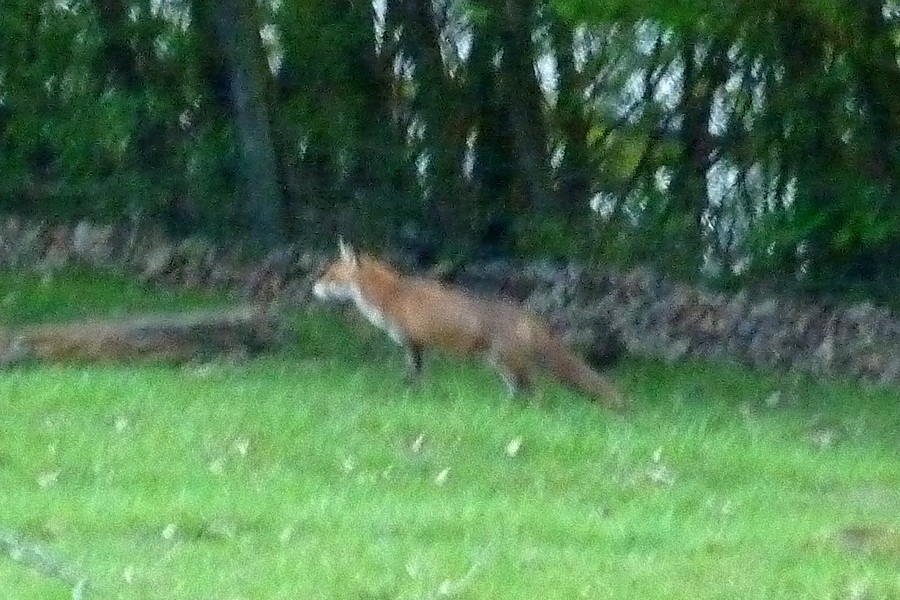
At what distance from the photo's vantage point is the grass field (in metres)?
6.13

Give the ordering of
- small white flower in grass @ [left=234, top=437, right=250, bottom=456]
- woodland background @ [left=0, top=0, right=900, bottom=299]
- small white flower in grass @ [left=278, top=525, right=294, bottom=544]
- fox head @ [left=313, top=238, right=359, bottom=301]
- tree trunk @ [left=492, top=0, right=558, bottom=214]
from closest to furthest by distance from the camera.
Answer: small white flower in grass @ [left=278, top=525, right=294, bottom=544] → small white flower in grass @ [left=234, top=437, right=250, bottom=456] → fox head @ [left=313, top=238, right=359, bottom=301] → woodland background @ [left=0, top=0, right=900, bottom=299] → tree trunk @ [left=492, top=0, right=558, bottom=214]

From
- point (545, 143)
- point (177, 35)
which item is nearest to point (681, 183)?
point (545, 143)

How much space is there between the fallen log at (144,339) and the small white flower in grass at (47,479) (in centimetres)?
266

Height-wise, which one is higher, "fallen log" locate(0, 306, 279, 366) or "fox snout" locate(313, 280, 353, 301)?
"fox snout" locate(313, 280, 353, 301)

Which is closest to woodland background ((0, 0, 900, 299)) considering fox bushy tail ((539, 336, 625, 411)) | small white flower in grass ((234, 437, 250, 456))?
fox bushy tail ((539, 336, 625, 411))

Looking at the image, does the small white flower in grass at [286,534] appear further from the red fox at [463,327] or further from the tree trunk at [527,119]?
the tree trunk at [527,119]

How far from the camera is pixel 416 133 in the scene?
47.7 ft

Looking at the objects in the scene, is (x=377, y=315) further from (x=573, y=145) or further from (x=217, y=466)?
(x=573, y=145)

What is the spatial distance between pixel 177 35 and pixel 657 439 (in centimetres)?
706

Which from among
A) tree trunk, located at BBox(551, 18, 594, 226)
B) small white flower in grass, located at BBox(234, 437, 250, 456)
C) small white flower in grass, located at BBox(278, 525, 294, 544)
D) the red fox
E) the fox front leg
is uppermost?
tree trunk, located at BBox(551, 18, 594, 226)

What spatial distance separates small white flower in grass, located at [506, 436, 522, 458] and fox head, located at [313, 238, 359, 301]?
2638 mm

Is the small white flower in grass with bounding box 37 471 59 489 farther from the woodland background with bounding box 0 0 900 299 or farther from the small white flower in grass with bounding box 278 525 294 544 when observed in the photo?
the woodland background with bounding box 0 0 900 299

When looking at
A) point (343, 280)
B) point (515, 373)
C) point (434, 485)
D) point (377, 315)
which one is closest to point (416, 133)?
point (343, 280)

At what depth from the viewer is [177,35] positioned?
14.1 meters
